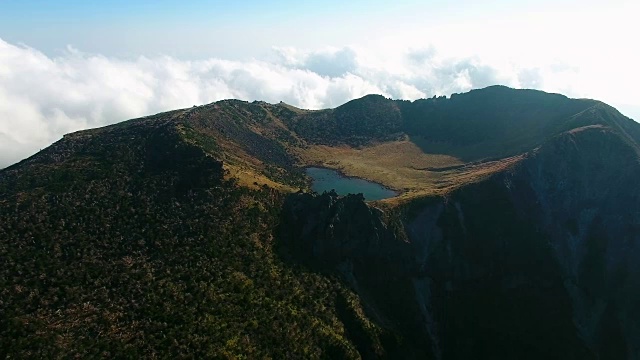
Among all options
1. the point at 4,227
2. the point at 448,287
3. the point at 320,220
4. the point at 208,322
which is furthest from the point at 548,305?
the point at 4,227

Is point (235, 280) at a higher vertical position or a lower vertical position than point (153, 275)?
lower

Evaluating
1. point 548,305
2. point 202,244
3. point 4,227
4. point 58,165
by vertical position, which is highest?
point 58,165

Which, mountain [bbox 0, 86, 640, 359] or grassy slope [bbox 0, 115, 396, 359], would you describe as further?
mountain [bbox 0, 86, 640, 359]

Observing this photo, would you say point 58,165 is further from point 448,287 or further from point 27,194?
point 448,287

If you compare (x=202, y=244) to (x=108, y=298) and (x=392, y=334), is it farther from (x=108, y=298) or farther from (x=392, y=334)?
(x=392, y=334)

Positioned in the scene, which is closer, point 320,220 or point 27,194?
point 27,194

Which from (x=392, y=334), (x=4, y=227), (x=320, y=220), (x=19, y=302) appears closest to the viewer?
(x=19, y=302)

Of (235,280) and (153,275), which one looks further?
(235,280)

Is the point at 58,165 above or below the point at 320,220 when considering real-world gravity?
above

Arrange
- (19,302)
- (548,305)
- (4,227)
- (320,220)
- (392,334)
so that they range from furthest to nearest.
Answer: (548,305), (320,220), (392,334), (4,227), (19,302)

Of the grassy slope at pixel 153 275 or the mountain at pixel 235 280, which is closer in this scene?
the grassy slope at pixel 153 275
